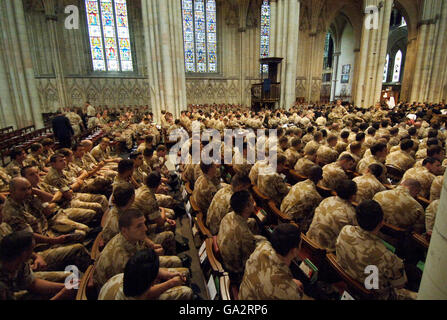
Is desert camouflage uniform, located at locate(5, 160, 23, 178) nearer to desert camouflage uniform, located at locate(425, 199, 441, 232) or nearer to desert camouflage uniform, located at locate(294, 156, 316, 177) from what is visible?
desert camouflage uniform, located at locate(294, 156, 316, 177)

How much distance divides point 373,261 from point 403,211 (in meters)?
1.31

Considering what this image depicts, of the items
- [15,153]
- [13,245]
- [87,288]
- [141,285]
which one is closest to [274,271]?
[141,285]

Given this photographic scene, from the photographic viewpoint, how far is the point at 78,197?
173 inches

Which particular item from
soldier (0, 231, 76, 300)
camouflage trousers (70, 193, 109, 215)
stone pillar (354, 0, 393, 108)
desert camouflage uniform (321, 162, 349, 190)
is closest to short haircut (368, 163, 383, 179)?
desert camouflage uniform (321, 162, 349, 190)

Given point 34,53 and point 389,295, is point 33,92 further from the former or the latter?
point 389,295

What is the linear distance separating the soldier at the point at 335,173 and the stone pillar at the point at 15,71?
13.4 metres

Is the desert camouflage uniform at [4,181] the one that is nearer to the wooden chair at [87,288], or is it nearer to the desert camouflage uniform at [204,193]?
the desert camouflage uniform at [204,193]

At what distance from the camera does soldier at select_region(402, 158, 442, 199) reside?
383 cm

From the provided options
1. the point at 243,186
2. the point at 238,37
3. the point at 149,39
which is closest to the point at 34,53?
the point at 149,39

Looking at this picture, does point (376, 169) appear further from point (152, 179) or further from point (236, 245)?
point (152, 179)

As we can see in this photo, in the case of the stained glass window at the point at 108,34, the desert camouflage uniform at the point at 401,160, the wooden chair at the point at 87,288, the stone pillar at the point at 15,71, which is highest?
the stained glass window at the point at 108,34

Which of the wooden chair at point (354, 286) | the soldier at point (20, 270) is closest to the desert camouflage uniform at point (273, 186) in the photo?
the wooden chair at point (354, 286)

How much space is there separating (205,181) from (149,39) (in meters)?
11.9

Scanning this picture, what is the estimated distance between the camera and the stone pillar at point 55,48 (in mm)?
16375
